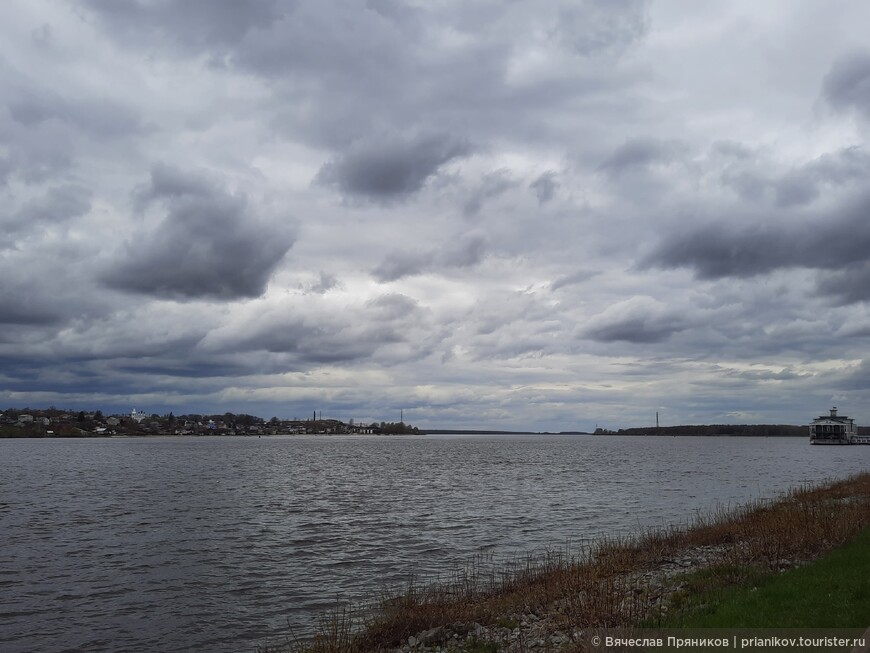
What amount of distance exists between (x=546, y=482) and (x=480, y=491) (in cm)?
1418

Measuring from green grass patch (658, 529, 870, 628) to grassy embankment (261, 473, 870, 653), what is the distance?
0.03 m

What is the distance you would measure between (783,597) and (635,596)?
14.6ft

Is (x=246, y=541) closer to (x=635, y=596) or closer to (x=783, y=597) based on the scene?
(x=635, y=596)

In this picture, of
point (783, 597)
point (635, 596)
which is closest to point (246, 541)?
point (635, 596)

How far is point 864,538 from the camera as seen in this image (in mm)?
23062

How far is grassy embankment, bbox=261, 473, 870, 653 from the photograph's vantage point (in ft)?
48.9

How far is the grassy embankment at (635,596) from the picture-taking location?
1489cm

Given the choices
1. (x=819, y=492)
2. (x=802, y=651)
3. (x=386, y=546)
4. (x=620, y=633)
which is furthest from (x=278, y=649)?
(x=819, y=492)

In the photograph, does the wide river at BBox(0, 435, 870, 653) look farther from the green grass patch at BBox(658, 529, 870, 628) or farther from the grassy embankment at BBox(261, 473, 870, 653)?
the green grass patch at BBox(658, 529, 870, 628)

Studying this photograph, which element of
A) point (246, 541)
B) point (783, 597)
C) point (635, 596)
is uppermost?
point (783, 597)

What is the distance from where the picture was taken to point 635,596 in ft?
61.8

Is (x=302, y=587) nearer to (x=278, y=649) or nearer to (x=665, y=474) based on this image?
(x=278, y=649)

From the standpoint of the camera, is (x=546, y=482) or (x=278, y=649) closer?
(x=278, y=649)

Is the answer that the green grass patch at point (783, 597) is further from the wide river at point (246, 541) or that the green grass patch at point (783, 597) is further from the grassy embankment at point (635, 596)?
the wide river at point (246, 541)
